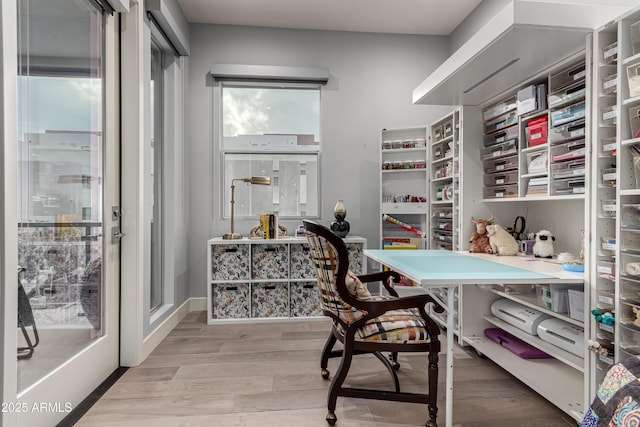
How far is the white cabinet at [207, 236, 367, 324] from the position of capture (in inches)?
125

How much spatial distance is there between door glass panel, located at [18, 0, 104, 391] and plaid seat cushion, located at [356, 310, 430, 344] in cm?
144

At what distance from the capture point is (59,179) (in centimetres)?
169

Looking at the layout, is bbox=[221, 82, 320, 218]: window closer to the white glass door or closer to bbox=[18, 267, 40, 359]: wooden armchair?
the white glass door

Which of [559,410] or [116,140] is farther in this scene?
[116,140]

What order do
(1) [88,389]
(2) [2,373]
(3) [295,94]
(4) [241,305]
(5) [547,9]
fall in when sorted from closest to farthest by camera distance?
(2) [2,373] < (5) [547,9] < (1) [88,389] < (4) [241,305] < (3) [295,94]

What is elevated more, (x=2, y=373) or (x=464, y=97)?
(x=464, y=97)

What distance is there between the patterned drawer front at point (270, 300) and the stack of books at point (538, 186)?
2.11 meters

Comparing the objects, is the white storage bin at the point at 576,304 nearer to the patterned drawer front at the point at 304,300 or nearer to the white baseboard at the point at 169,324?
the patterned drawer front at the point at 304,300

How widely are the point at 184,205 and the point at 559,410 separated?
10.3 feet

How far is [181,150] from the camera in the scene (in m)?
3.28

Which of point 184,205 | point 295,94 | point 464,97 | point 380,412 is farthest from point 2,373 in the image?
point 295,94

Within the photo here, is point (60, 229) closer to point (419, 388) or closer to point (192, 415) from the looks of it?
point (192, 415)

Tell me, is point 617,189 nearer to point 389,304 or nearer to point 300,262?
point 389,304

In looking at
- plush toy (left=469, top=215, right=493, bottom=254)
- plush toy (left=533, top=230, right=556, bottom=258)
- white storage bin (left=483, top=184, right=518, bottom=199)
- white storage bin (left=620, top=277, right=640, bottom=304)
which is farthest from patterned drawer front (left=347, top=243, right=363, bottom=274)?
white storage bin (left=620, top=277, right=640, bottom=304)
